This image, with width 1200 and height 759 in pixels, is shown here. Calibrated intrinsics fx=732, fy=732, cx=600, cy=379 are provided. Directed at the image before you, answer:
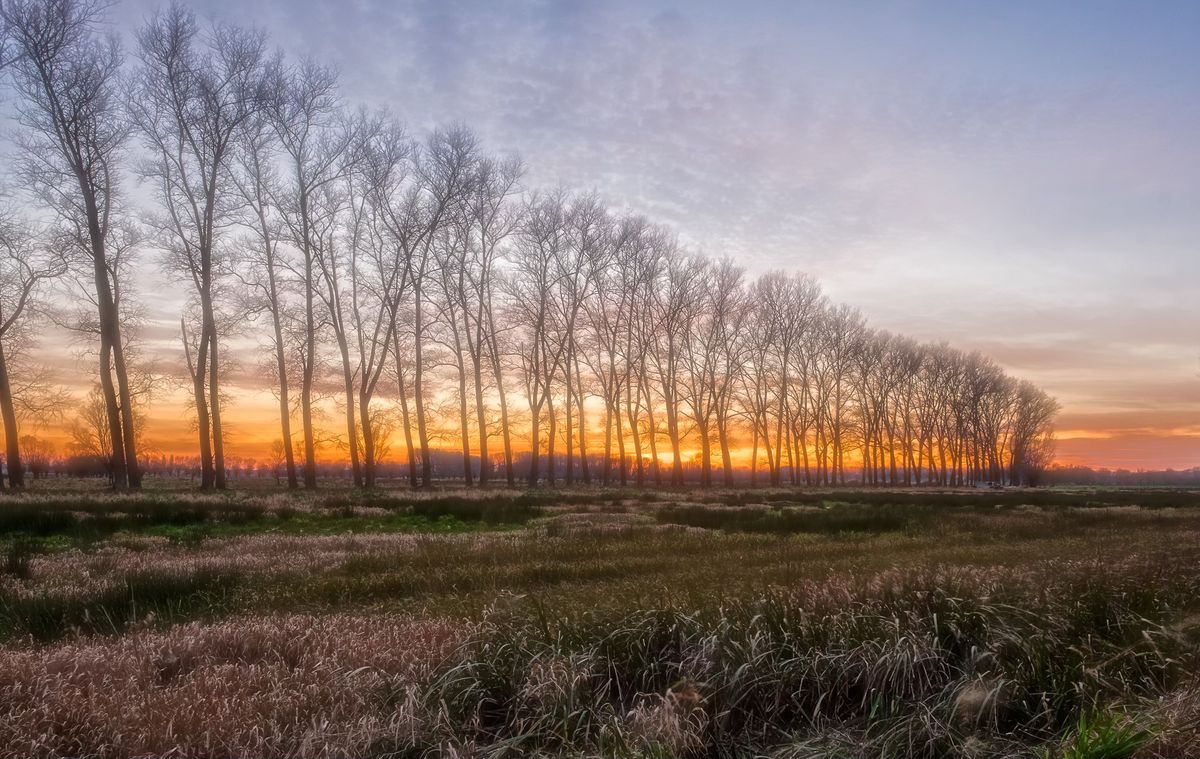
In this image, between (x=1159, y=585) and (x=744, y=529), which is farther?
(x=744, y=529)

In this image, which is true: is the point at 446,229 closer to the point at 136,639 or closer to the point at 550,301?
the point at 550,301

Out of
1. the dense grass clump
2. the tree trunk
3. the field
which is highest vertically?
the tree trunk

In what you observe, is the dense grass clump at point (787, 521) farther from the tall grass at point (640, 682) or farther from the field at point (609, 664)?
the tall grass at point (640, 682)

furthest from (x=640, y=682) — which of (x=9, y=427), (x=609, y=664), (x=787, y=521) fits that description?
(x=9, y=427)

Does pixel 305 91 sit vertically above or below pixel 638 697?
above

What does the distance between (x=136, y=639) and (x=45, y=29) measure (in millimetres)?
26448

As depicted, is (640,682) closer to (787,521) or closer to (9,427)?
(787,521)

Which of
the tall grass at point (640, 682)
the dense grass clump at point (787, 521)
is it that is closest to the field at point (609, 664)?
the tall grass at point (640, 682)

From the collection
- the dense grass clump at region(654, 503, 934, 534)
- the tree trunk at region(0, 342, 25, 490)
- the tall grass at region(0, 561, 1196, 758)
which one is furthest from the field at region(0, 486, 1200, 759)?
the tree trunk at region(0, 342, 25, 490)

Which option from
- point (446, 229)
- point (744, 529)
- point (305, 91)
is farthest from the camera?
point (446, 229)

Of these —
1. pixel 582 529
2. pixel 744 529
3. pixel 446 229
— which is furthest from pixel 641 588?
pixel 446 229

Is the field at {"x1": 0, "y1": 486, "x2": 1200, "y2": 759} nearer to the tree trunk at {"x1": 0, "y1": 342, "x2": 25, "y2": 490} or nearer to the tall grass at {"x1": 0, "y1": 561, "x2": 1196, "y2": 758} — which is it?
the tall grass at {"x1": 0, "y1": 561, "x2": 1196, "y2": 758}

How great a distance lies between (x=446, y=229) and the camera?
41.2 meters

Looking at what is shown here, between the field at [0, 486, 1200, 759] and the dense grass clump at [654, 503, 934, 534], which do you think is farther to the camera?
the dense grass clump at [654, 503, 934, 534]
